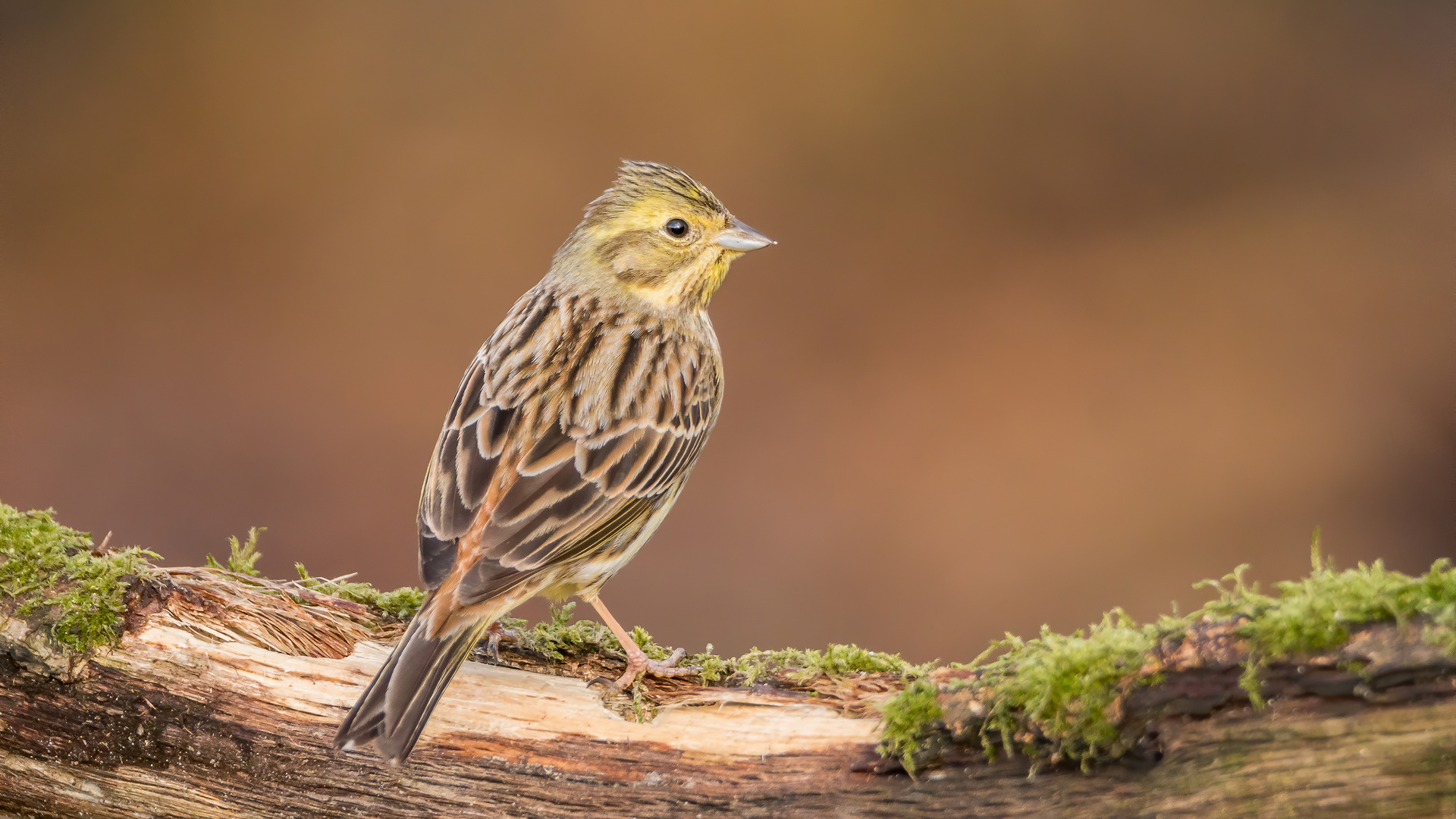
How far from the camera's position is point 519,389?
170 inches

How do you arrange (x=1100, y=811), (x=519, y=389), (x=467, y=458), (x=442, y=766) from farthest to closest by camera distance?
1. (x=519, y=389)
2. (x=467, y=458)
3. (x=442, y=766)
4. (x=1100, y=811)

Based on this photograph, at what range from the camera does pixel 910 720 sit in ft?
9.88

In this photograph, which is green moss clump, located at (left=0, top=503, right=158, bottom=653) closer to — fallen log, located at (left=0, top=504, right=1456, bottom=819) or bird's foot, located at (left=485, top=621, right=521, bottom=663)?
fallen log, located at (left=0, top=504, right=1456, bottom=819)

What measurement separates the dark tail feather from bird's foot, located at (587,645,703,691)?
55 cm

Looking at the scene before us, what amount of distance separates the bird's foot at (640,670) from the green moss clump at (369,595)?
3.13ft

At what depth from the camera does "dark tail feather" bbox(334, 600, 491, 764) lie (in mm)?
3113

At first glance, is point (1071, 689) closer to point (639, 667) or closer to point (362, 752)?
point (639, 667)

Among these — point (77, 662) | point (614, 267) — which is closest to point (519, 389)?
point (614, 267)

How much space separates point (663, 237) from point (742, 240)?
1.27ft

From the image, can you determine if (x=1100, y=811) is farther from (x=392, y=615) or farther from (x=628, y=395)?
(x=392, y=615)

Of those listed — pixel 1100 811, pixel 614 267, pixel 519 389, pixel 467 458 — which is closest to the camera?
pixel 1100 811

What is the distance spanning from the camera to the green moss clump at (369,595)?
414cm

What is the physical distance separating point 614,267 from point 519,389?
3.22 ft

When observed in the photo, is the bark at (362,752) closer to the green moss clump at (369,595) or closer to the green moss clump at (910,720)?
the green moss clump at (910,720)
